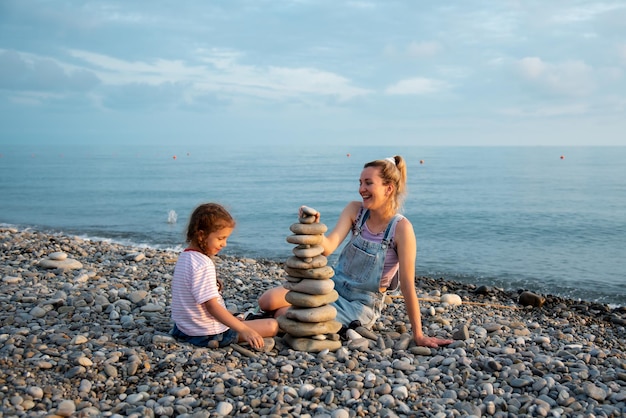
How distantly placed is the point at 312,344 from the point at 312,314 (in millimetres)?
335

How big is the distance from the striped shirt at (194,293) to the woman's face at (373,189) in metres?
1.96

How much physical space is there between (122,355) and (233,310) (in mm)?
2370

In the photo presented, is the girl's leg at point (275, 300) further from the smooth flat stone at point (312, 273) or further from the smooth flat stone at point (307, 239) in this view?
the smooth flat stone at point (307, 239)

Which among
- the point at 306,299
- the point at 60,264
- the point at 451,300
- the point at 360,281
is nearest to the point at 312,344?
the point at 306,299

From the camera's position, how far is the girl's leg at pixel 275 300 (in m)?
7.02

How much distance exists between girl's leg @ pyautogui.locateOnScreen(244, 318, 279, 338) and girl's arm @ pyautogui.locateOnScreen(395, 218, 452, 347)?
153 cm

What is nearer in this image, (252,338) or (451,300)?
(252,338)

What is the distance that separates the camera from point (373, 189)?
6.58 metres

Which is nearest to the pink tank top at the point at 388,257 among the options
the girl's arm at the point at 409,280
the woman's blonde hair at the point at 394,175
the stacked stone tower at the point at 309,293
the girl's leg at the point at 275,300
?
the girl's arm at the point at 409,280

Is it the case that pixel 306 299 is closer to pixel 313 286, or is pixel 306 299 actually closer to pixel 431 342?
pixel 313 286

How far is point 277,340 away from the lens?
6547 mm

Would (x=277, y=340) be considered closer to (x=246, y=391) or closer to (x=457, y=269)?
(x=246, y=391)

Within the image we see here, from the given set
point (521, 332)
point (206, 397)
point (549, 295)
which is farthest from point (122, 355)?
point (549, 295)

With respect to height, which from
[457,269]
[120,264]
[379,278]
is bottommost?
[457,269]
